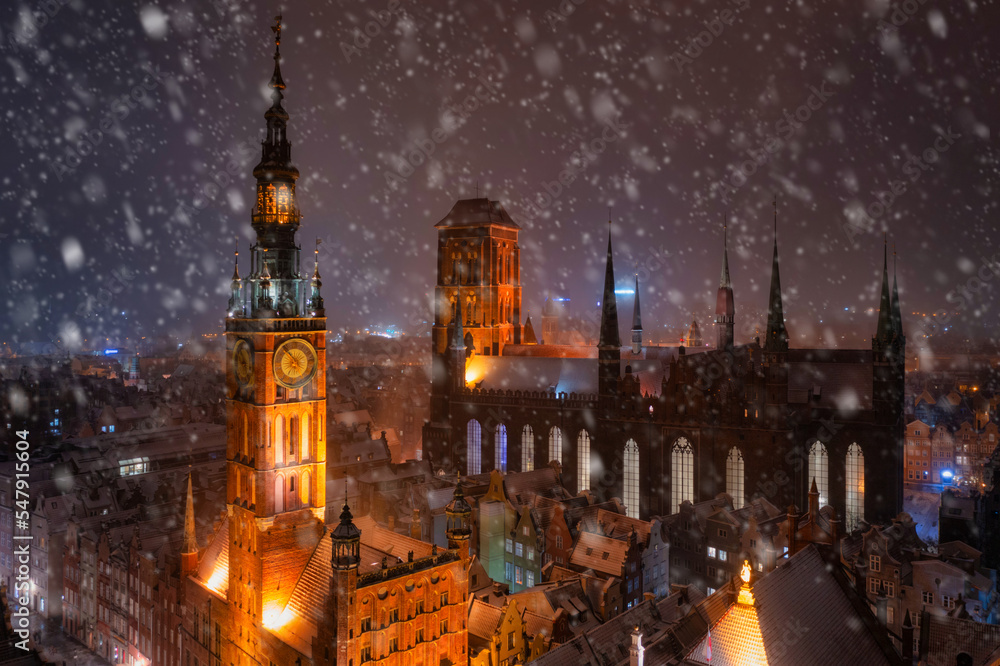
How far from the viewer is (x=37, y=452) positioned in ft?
229

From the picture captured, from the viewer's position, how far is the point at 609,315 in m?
65.1

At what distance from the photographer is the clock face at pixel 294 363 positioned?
1325 inches

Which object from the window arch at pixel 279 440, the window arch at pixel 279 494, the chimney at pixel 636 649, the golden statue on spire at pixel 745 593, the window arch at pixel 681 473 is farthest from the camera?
the window arch at pixel 681 473

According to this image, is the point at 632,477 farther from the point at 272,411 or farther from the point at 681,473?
the point at 272,411

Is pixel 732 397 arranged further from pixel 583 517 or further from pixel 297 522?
pixel 297 522

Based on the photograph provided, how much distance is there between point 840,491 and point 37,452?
2796 inches

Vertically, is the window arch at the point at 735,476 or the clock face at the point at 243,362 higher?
the clock face at the point at 243,362

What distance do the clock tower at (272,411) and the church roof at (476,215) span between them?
44.6m

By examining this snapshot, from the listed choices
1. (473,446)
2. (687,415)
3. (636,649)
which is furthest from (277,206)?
(473,446)

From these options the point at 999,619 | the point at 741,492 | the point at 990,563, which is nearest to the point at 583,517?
the point at 741,492

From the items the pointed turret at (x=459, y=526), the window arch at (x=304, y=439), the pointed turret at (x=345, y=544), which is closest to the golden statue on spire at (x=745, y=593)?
the pointed turret at (x=345, y=544)

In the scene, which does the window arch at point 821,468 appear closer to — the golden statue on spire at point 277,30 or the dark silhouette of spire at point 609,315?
the dark silhouette of spire at point 609,315

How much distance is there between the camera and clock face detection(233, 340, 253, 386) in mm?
33688

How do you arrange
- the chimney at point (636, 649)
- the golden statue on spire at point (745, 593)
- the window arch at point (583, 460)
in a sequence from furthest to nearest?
the window arch at point (583, 460) → the chimney at point (636, 649) → the golden statue on spire at point (745, 593)
